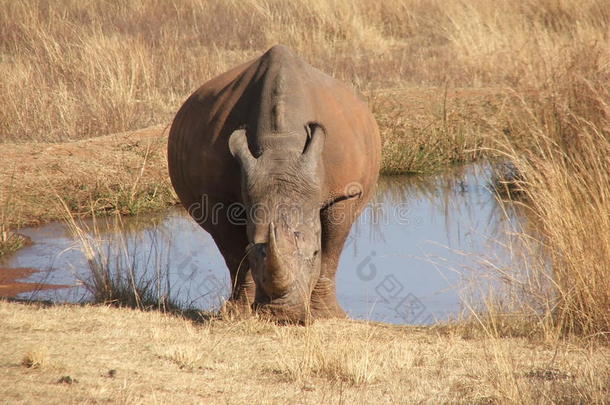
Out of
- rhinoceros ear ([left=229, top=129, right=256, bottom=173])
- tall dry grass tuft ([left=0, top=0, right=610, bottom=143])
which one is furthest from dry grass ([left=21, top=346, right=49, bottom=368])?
tall dry grass tuft ([left=0, top=0, right=610, bottom=143])

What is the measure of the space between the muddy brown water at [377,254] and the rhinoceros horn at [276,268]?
135 cm

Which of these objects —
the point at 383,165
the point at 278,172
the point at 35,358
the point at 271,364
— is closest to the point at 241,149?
the point at 278,172

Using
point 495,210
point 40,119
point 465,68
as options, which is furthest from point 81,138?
point 465,68

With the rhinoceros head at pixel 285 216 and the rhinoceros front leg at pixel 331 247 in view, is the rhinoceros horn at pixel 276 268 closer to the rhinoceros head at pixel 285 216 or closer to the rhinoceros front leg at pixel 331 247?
the rhinoceros head at pixel 285 216

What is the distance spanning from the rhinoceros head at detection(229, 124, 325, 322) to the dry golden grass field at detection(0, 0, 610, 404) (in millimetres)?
240

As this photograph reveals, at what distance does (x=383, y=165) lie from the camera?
12.2 m

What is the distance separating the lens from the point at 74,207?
34.4ft

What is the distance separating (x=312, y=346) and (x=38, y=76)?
32.3ft

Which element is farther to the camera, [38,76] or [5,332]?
[38,76]

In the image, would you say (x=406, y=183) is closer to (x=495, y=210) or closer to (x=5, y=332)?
(x=495, y=210)

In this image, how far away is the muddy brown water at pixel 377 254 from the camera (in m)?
7.77

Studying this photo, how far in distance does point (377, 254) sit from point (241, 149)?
3431mm

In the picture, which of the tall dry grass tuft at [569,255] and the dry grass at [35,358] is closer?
the dry grass at [35,358]

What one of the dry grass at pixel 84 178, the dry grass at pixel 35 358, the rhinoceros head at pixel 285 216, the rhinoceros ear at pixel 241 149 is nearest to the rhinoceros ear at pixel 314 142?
the rhinoceros head at pixel 285 216
